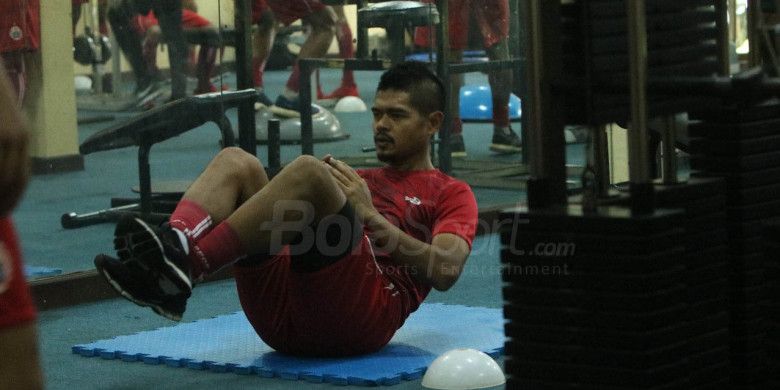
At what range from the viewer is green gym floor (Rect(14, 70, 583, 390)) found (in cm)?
326

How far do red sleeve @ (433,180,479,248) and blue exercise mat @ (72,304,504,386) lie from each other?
0.31m

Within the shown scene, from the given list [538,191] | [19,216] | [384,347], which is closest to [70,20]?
[19,216]

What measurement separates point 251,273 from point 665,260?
1.25 meters

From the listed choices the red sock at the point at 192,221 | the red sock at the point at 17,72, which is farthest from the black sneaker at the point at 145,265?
the red sock at the point at 17,72

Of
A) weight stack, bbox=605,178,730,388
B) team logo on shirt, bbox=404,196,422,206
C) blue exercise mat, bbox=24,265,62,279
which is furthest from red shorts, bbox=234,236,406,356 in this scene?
blue exercise mat, bbox=24,265,62,279

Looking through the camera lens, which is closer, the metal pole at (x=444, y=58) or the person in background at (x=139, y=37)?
the person in background at (x=139, y=37)

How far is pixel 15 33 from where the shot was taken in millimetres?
4469

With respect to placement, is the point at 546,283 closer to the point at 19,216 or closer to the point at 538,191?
the point at 538,191

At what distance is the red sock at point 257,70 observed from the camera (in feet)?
16.5

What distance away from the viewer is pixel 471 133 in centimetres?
753

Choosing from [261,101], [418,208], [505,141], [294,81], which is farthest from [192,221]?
[505,141]

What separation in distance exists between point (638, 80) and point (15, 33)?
2795 millimetres

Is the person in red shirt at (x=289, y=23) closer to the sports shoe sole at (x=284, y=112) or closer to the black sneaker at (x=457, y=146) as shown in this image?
the sports shoe sole at (x=284, y=112)

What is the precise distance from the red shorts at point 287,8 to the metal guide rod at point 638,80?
2980 mm
